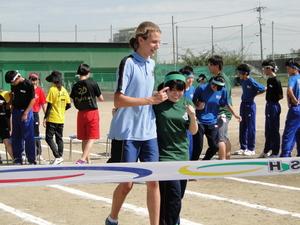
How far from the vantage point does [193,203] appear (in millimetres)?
7629

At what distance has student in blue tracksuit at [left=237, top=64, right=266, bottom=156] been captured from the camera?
513 inches

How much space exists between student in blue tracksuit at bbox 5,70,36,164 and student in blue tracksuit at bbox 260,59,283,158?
14.8ft

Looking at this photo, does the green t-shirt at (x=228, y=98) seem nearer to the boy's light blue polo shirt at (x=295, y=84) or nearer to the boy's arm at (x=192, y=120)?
the boy's light blue polo shirt at (x=295, y=84)

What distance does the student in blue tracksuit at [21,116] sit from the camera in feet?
36.4

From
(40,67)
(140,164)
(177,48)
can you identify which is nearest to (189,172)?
(140,164)

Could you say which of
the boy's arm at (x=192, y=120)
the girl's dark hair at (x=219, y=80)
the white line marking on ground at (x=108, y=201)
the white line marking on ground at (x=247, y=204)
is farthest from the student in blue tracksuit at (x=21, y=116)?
the boy's arm at (x=192, y=120)

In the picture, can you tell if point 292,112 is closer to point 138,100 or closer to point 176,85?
point 176,85

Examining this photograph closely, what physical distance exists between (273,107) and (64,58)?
→ 49.8 meters

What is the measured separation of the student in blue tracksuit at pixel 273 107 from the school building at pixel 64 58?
43.2 m

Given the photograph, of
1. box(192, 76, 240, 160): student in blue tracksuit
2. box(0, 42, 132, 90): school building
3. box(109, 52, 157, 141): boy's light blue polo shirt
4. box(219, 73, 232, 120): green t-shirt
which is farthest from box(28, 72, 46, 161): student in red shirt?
box(0, 42, 132, 90): school building

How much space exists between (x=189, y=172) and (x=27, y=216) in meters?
2.33

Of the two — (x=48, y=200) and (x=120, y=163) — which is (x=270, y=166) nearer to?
(x=120, y=163)

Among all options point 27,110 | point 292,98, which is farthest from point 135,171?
point 292,98

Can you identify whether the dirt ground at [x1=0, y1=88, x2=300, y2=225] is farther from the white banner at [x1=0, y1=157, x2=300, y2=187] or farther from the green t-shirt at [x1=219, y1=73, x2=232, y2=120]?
the green t-shirt at [x1=219, y1=73, x2=232, y2=120]
